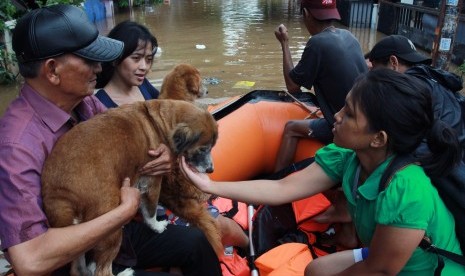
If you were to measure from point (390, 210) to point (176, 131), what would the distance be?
4.39 ft

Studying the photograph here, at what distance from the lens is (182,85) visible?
4.42 m

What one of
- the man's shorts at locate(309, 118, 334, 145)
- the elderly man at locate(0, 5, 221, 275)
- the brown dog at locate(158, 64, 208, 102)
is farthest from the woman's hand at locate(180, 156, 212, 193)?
the man's shorts at locate(309, 118, 334, 145)

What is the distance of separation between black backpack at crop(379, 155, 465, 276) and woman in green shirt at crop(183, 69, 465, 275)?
0.03 metres

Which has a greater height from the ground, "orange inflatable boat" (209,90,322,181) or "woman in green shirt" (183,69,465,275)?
"woman in green shirt" (183,69,465,275)

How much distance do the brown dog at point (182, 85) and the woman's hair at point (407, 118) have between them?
2.51 metres

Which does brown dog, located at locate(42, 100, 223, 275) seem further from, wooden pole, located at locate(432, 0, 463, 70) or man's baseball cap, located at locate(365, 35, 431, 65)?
wooden pole, located at locate(432, 0, 463, 70)

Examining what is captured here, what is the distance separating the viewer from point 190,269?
286 centimetres

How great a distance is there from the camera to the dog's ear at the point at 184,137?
269 cm

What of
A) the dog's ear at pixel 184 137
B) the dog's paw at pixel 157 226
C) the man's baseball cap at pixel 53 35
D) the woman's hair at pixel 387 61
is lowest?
the dog's paw at pixel 157 226

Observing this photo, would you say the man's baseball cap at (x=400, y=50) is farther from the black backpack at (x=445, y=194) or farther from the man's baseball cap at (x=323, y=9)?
the black backpack at (x=445, y=194)

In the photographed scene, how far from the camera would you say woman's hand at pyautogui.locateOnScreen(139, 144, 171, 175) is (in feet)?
8.87

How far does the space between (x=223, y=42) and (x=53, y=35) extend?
12.6 meters

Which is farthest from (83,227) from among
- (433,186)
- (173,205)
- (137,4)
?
(137,4)

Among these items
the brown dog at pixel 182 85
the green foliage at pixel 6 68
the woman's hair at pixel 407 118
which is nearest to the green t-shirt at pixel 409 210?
the woman's hair at pixel 407 118
